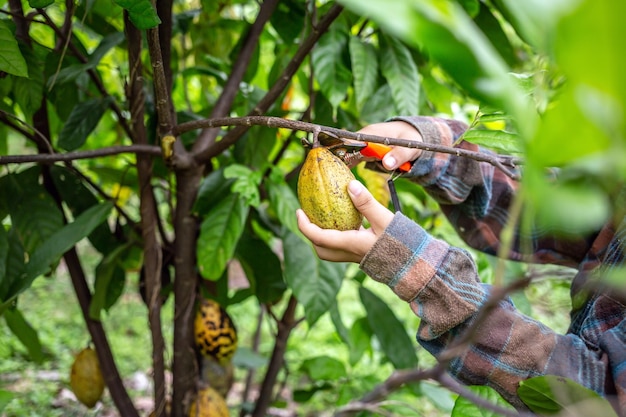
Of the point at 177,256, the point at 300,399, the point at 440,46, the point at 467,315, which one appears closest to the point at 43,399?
the point at 300,399

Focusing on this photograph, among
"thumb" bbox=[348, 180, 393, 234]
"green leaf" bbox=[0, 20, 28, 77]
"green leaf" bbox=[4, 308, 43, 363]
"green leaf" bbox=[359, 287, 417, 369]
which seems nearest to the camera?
"thumb" bbox=[348, 180, 393, 234]

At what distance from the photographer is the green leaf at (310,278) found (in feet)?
3.65

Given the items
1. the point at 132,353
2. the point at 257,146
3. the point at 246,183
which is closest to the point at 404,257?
the point at 246,183

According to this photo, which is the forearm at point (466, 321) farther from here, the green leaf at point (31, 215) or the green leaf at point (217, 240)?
the green leaf at point (31, 215)

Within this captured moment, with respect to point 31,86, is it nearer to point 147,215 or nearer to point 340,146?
point 147,215

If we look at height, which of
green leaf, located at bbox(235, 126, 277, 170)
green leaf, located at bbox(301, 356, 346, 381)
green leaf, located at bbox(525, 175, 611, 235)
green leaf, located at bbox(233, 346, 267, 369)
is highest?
green leaf, located at bbox(235, 126, 277, 170)

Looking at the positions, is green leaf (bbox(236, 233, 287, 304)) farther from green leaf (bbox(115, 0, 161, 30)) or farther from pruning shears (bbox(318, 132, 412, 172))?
green leaf (bbox(115, 0, 161, 30))

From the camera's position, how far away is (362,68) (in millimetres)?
1083

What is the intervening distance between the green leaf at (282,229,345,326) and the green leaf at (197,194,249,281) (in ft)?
0.43

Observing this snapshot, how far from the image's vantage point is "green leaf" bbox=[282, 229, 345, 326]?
111 cm

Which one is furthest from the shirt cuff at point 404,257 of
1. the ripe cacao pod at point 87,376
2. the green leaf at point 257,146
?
the ripe cacao pod at point 87,376

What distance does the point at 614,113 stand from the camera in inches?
9.3

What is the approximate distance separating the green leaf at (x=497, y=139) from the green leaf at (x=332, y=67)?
43cm

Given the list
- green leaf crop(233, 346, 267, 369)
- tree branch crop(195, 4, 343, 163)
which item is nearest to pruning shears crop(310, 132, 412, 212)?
tree branch crop(195, 4, 343, 163)
